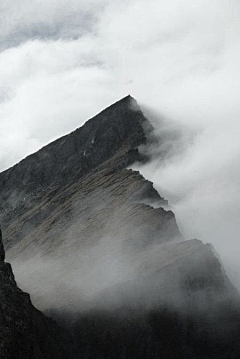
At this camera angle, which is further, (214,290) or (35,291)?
(35,291)

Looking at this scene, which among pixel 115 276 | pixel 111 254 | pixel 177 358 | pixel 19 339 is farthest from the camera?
pixel 111 254

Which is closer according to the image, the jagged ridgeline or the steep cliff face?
the steep cliff face

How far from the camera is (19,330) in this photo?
2598 inches

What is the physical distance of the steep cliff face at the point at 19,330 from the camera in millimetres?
62438

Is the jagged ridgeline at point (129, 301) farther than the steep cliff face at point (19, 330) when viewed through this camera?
Yes

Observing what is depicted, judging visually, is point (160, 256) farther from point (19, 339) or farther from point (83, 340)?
point (19, 339)

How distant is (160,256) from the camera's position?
116 meters

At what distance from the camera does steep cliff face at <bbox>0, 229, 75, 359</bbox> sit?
62.4 metres

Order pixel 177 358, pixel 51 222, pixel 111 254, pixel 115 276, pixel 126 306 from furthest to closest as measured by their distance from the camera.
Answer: pixel 51 222 → pixel 111 254 → pixel 115 276 → pixel 126 306 → pixel 177 358

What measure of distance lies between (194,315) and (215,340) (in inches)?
268

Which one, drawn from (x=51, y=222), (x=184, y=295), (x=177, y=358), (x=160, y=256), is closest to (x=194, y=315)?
(x=184, y=295)

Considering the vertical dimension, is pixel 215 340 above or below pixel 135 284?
below

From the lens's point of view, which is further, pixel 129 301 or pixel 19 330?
pixel 129 301

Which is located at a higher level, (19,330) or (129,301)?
(129,301)
